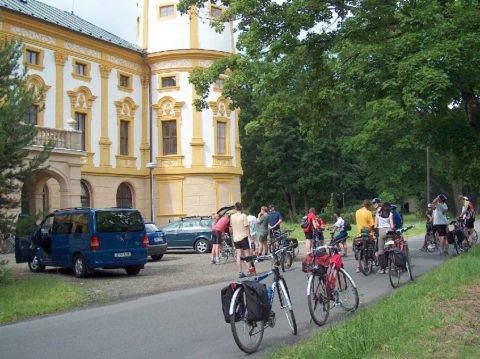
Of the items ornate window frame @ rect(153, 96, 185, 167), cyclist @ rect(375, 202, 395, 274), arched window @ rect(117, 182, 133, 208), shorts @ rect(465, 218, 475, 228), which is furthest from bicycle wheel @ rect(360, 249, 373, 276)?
arched window @ rect(117, 182, 133, 208)

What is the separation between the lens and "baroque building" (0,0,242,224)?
107ft

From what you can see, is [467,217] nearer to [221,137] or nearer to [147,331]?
[147,331]

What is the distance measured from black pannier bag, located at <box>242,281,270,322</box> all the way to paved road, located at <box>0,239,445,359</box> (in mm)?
464

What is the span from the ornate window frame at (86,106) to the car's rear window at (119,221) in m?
17.6

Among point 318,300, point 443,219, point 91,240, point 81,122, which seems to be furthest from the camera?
point 81,122

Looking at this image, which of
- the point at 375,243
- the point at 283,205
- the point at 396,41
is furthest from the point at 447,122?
the point at 283,205

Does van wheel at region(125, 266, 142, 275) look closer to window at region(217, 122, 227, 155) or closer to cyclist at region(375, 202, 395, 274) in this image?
cyclist at region(375, 202, 395, 274)

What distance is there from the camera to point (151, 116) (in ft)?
120

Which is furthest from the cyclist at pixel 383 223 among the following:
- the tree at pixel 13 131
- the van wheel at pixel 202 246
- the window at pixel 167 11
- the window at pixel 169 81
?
the window at pixel 167 11

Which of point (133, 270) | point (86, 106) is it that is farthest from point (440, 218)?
point (86, 106)

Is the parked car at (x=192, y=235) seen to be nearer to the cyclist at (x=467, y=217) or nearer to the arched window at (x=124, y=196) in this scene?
the cyclist at (x=467, y=217)

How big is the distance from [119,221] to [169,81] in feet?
72.8

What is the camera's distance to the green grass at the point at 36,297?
10346 mm

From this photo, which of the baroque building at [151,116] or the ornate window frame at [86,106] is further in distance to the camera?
the baroque building at [151,116]
